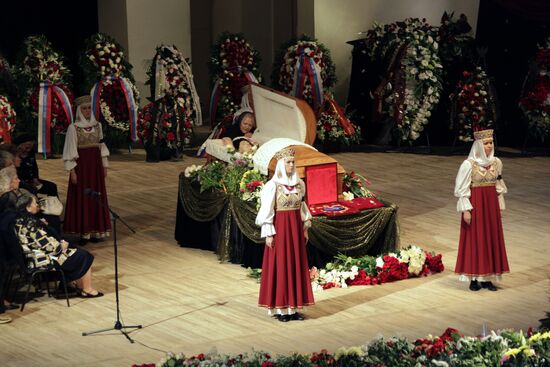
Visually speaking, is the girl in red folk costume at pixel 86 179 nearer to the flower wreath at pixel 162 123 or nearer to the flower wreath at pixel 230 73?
the flower wreath at pixel 162 123

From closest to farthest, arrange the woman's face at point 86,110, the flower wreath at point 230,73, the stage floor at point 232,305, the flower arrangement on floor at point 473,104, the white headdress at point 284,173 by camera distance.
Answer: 1. the stage floor at point 232,305
2. the white headdress at point 284,173
3. the woman's face at point 86,110
4. the flower arrangement on floor at point 473,104
5. the flower wreath at point 230,73

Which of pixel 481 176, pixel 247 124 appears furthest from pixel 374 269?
pixel 247 124

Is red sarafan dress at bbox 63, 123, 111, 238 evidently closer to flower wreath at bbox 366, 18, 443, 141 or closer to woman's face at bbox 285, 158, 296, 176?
woman's face at bbox 285, 158, 296, 176

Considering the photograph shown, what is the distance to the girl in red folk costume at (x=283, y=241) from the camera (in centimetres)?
890

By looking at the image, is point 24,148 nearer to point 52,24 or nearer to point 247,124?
point 247,124

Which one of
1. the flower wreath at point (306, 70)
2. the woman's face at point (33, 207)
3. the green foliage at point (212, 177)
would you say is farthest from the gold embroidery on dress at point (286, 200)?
the flower wreath at point (306, 70)

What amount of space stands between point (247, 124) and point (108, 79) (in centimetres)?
504

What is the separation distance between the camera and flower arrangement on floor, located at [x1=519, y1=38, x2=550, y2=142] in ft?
52.1

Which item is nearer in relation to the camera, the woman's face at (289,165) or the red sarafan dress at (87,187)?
the woman's face at (289,165)

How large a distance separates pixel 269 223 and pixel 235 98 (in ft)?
27.2

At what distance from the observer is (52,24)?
18.7 m

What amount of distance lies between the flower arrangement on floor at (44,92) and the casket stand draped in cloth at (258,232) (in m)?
5.23

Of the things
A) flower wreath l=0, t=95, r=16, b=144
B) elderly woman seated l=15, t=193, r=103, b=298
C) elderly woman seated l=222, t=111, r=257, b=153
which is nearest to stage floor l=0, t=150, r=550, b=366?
elderly woman seated l=15, t=193, r=103, b=298

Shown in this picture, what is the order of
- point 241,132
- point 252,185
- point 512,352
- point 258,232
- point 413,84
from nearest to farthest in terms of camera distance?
point 512,352
point 258,232
point 252,185
point 241,132
point 413,84
